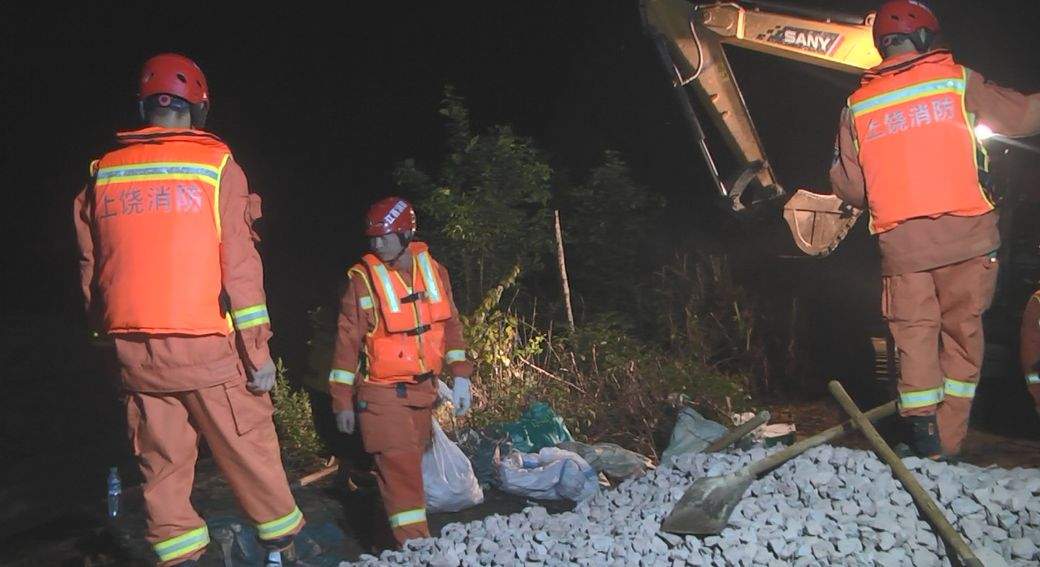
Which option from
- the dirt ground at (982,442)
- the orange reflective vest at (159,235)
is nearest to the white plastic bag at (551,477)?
the dirt ground at (982,442)

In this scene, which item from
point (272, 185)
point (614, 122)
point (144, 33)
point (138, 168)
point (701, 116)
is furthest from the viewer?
point (272, 185)

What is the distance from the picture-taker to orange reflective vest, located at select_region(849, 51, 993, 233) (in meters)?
4.37

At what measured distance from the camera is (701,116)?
40.2 ft

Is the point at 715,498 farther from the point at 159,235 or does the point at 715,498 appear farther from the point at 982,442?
the point at 982,442

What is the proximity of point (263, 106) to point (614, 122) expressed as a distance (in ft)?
21.4

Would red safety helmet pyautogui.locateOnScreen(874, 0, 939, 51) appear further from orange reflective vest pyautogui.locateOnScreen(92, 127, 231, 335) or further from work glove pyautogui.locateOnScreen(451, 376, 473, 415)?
orange reflective vest pyautogui.locateOnScreen(92, 127, 231, 335)

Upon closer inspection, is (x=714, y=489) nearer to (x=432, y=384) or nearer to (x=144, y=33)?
(x=432, y=384)

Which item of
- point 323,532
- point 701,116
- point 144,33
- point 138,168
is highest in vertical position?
point 144,33

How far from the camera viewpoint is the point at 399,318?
15.4ft

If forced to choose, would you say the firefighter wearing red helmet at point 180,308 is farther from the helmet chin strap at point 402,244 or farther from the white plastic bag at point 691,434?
the white plastic bag at point 691,434

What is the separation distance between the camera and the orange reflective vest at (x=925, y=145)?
4367 mm

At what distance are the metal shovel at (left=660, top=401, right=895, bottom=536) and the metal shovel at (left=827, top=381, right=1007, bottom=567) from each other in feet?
0.66

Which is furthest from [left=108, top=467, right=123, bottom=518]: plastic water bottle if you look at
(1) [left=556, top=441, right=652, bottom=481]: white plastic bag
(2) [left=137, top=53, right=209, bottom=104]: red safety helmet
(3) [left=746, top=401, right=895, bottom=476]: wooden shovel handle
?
(3) [left=746, top=401, right=895, bottom=476]: wooden shovel handle

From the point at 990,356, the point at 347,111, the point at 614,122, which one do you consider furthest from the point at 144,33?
the point at 990,356
